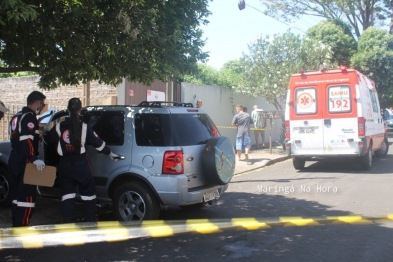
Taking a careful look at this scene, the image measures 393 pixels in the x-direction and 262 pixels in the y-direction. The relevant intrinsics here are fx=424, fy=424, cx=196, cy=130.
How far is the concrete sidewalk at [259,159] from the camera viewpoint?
12648 mm

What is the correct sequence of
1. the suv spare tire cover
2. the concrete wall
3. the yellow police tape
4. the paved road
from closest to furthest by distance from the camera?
the paved road
the yellow police tape
the suv spare tire cover
the concrete wall

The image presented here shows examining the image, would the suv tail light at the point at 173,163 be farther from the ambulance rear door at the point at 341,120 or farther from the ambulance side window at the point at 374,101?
the ambulance side window at the point at 374,101

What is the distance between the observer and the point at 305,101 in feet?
38.1

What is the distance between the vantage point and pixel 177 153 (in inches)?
224

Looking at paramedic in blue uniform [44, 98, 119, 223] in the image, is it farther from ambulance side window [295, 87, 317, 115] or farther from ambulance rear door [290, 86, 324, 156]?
ambulance side window [295, 87, 317, 115]

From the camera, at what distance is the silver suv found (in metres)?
5.69

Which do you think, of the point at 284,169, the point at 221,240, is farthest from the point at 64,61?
the point at 284,169

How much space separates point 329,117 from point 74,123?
25.3 ft

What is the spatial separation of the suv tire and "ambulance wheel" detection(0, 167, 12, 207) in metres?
2.25

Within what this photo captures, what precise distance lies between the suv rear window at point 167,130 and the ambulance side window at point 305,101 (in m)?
6.09

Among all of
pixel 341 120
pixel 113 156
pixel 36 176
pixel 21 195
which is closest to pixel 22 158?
pixel 36 176

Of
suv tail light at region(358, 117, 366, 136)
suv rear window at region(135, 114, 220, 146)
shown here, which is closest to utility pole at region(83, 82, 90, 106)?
suv rear window at region(135, 114, 220, 146)

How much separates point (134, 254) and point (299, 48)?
43.8 feet

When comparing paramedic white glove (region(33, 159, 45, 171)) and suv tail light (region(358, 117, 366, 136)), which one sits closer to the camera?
paramedic white glove (region(33, 159, 45, 171))
